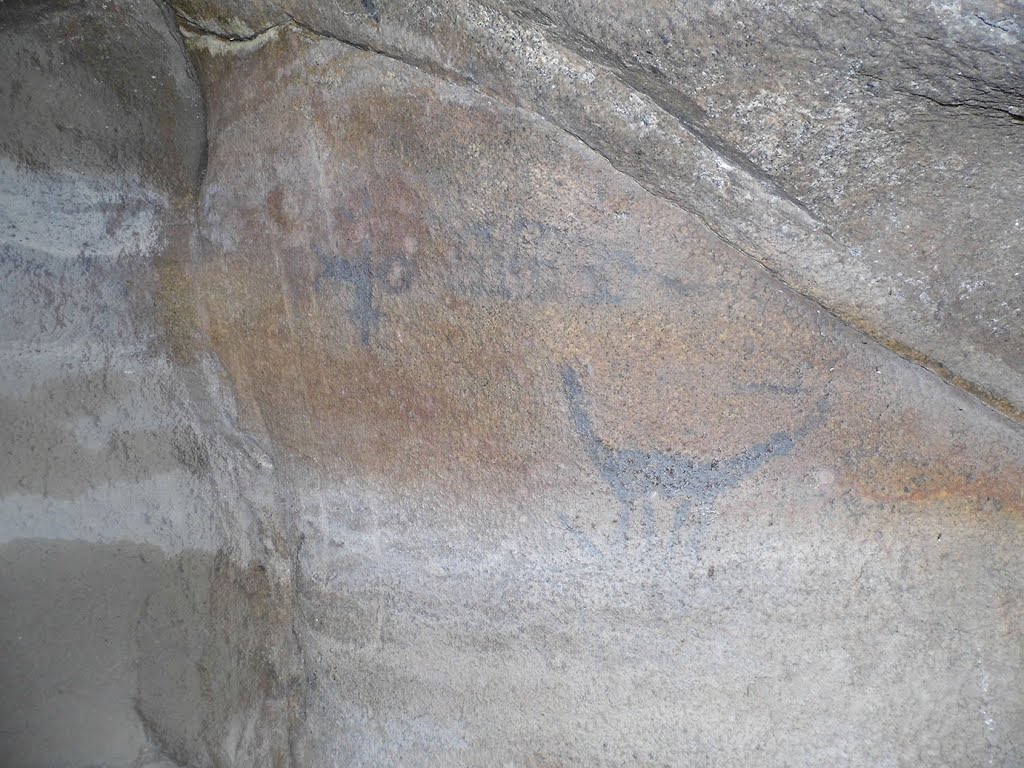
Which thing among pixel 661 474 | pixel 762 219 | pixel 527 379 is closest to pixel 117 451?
pixel 527 379

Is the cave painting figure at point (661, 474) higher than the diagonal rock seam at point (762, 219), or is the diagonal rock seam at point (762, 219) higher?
the diagonal rock seam at point (762, 219)

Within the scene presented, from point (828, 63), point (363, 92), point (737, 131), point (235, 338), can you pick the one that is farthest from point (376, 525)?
point (828, 63)

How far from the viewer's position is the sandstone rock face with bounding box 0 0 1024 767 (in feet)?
2.95

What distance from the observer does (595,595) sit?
42.8 inches

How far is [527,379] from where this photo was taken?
1039mm

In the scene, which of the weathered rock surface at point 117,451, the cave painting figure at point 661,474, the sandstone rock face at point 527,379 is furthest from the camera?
the weathered rock surface at point 117,451

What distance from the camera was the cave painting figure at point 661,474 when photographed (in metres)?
1.02

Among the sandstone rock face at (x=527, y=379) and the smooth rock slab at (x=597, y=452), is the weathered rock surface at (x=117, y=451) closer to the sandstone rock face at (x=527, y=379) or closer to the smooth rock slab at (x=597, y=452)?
the sandstone rock face at (x=527, y=379)

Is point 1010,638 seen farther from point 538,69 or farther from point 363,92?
point 363,92

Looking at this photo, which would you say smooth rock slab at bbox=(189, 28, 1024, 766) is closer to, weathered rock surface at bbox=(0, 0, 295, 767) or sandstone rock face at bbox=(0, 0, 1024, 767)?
sandstone rock face at bbox=(0, 0, 1024, 767)

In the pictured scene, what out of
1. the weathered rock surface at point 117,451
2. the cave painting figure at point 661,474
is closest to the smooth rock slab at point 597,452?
the cave painting figure at point 661,474

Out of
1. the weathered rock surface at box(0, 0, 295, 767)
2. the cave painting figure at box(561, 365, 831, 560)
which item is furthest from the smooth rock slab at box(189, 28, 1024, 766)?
the weathered rock surface at box(0, 0, 295, 767)

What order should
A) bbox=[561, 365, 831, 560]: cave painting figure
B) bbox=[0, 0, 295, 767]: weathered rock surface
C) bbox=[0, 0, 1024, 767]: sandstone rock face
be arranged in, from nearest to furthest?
bbox=[0, 0, 1024, 767]: sandstone rock face
bbox=[561, 365, 831, 560]: cave painting figure
bbox=[0, 0, 295, 767]: weathered rock surface

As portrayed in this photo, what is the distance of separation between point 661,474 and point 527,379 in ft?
0.72
